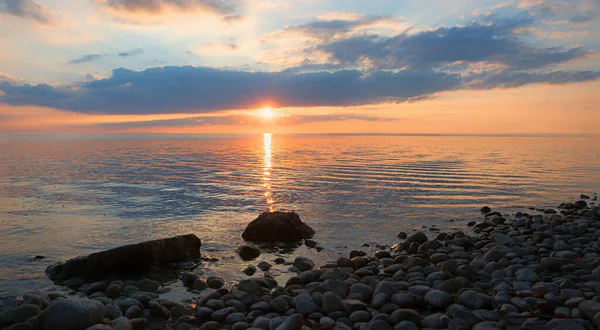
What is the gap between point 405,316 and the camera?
22.3 feet

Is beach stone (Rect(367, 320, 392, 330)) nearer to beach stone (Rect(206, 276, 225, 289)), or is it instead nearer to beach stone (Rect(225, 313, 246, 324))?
beach stone (Rect(225, 313, 246, 324))

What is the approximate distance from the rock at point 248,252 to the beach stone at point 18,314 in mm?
5830

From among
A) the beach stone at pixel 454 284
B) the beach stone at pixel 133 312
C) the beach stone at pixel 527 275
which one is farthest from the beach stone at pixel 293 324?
the beach stone at pixel 527 275

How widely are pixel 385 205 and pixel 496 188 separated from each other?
10.3 metres

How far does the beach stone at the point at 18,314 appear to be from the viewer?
6.94 m

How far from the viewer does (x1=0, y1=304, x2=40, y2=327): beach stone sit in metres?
6.94

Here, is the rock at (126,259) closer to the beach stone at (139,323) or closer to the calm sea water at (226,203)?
the calm sea water at (226,203)

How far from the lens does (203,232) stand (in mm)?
15281

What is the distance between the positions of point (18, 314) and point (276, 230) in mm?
8260

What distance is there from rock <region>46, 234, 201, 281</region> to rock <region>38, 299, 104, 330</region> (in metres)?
3.49

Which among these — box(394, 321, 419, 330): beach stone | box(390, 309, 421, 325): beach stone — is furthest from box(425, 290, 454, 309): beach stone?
box(394, 321, 419, 330): beach stone

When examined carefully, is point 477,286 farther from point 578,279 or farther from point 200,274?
point 200,274

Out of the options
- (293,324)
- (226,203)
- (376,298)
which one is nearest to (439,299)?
(376,298)

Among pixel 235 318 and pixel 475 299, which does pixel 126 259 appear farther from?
pixel 475 299
